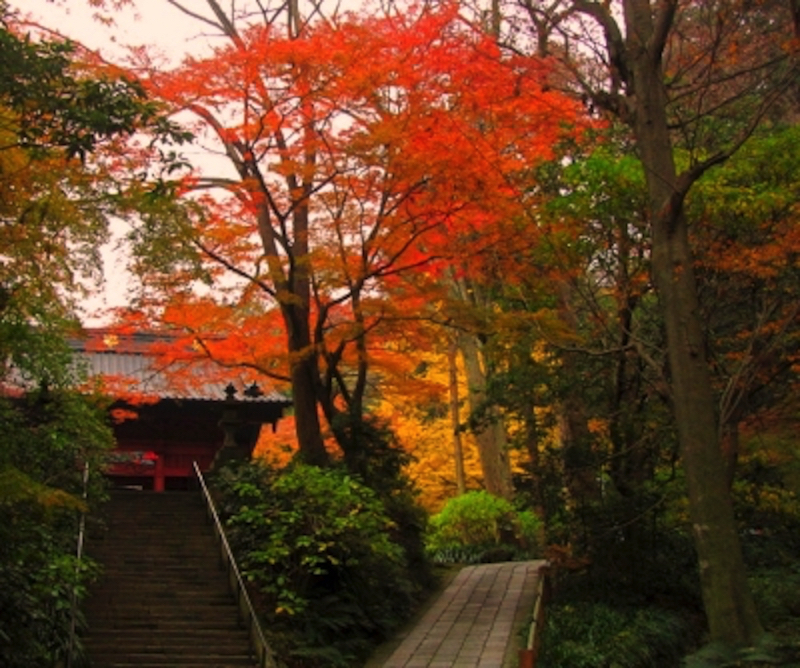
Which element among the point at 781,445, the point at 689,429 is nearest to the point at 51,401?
the point at 689,429

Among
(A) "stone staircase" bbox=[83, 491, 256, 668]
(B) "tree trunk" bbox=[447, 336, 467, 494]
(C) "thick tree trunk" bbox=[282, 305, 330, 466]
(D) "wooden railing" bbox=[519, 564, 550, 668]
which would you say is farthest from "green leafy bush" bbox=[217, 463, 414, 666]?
(B) "tree trunk" bbox=[447, 336, 467, 494]

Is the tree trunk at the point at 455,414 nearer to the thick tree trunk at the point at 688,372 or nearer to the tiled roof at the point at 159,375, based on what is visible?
the tiled roof at the point at 159,375

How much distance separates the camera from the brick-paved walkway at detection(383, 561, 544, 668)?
38.4 ft

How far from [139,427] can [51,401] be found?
381 inches

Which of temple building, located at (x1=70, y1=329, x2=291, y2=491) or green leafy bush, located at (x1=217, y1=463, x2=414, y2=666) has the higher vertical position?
temple building, located at (x1=70, y1=329, x2=291, y2=491)

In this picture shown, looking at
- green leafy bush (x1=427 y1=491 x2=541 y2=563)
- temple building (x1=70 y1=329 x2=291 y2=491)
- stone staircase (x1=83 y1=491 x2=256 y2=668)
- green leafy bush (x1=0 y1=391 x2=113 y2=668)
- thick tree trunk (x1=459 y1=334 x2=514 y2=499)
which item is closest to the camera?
green leafy bush (x1=0 y1=391 x2=113 y2=668)

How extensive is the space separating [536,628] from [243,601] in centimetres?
383

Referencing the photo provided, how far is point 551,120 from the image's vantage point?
1516cm

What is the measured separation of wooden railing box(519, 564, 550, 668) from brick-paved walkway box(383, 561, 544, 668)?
0.31 meters

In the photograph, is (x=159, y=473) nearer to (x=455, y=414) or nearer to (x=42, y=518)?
(x=455, y=414)

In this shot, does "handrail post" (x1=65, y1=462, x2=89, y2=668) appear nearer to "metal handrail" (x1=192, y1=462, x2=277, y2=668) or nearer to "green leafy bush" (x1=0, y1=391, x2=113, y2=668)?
"green leafy bush" (x1=0, y1=391, x2=113, y2=668)

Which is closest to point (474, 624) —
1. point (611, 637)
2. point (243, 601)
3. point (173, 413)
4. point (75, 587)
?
point (611, 637)

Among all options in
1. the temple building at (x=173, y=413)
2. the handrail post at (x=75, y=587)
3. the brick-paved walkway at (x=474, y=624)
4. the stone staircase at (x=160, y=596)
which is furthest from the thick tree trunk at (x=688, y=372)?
the temple building at (x=173, y=413)

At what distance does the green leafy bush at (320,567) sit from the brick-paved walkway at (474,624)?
2.07 ft
